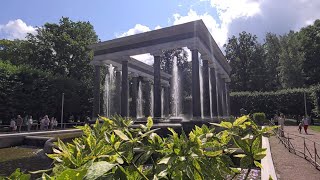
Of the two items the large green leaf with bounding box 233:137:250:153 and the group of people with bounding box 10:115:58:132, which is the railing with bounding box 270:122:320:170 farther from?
the group of people with bounding box 10:115:58:132

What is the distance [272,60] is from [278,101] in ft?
73.6

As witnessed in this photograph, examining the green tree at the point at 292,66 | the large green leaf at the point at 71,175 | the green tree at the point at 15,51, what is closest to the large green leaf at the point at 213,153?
the large green leaf at the point at 71,175

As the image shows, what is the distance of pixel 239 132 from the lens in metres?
1.67

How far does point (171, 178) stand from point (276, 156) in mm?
12268

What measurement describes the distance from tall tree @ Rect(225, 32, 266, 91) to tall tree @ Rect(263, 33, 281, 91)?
1.66m

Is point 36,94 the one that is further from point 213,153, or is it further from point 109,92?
point 213,153

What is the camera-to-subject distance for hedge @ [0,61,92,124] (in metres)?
31.2

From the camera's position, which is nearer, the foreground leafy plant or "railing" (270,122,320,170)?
the foreground leafy plant

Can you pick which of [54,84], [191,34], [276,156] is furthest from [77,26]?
[276,156]

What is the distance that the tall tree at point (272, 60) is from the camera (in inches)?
2485

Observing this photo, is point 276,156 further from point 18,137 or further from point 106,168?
point 18,137

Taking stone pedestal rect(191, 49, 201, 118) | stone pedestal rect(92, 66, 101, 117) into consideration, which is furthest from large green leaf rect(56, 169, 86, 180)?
stone pedestal rect(92, 66, 101, 117)

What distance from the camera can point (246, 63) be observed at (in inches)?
2611

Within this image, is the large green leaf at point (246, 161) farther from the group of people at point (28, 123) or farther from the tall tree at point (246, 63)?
the tall tree at point (246, 63)
